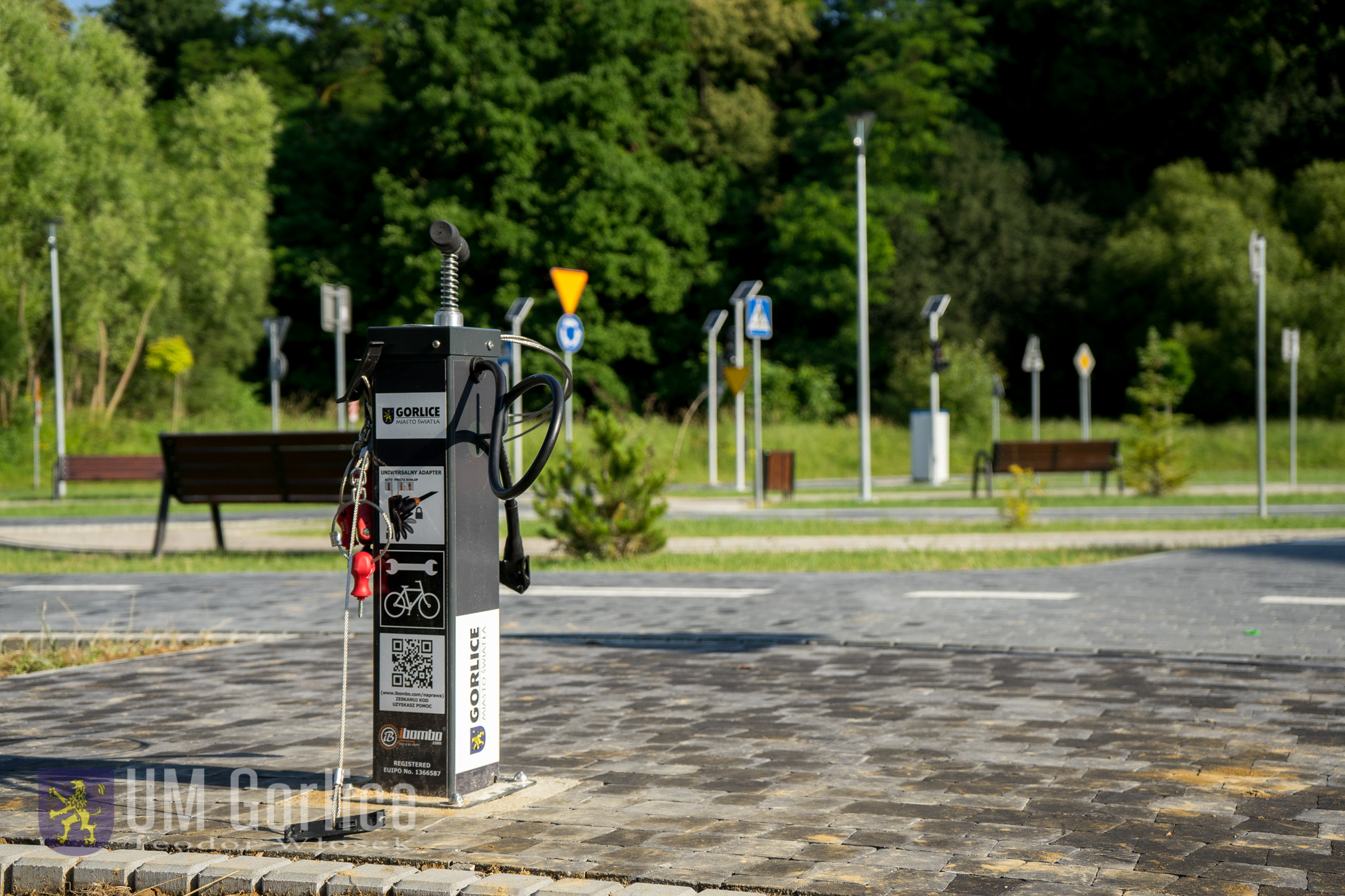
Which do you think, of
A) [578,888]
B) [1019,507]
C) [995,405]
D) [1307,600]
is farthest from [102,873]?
[995,405]

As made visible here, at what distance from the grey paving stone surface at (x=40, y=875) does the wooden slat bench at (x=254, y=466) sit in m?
8.67

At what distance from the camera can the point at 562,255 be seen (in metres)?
49.1

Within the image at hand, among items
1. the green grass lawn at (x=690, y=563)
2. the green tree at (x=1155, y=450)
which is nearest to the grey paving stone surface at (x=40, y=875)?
the green grass lawn at (x=690, y=563)

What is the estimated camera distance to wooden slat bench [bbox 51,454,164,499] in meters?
27.7

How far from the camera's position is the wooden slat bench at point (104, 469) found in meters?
27.7

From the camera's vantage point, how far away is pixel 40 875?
3.79m

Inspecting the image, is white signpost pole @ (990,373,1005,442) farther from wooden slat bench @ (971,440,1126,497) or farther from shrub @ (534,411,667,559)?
shrub @ (534,411,667,559)

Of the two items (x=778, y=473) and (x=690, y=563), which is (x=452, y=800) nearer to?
(x=690, y=563)

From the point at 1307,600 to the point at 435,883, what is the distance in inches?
313

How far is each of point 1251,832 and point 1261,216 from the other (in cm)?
5248

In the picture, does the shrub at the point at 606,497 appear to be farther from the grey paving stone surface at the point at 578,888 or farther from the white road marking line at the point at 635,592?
the grey paving stone surface at the point at 578,888

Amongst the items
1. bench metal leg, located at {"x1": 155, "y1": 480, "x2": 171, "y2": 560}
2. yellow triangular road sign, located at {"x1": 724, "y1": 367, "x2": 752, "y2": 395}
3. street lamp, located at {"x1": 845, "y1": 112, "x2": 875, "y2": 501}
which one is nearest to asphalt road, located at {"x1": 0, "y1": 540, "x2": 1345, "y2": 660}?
bench metal leg, located at {"x1": 155, "y1": 480, "x2": 171, "y2": 560}

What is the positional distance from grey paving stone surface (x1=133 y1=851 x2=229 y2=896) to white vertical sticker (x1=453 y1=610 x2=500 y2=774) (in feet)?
2.99

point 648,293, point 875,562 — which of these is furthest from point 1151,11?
point 875,562
